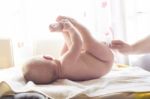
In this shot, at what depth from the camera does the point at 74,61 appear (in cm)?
99

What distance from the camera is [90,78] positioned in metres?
1.02

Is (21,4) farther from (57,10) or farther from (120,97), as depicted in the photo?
(120,97)

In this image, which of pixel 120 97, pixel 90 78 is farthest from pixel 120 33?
pixel 120 97

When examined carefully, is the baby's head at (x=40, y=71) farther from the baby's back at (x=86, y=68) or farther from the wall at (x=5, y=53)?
the wall at (x=5, y=53)

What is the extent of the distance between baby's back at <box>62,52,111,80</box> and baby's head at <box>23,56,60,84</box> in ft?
0.14

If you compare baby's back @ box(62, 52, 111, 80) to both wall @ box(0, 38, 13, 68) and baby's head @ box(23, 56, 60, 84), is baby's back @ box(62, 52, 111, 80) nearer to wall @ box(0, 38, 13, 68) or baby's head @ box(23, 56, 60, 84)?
baby's head @ box(23, 56, 60, 84)

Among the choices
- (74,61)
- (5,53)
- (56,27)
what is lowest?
(5,53)

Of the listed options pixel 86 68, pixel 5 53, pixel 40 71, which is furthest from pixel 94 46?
pixel 5 53

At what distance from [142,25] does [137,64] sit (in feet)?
1.33

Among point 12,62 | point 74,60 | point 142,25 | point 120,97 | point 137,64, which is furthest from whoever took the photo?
point 12,62

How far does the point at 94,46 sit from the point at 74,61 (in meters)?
0.11

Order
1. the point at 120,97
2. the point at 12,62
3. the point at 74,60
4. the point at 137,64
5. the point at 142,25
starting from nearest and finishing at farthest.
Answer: the point at 120,97 < the point at 74,60 < the point at 137,64 < the point at 142,25 < the point at 12,62

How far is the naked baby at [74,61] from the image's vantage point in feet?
3.13

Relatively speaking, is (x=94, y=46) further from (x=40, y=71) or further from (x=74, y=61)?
(x=40, y=71)
